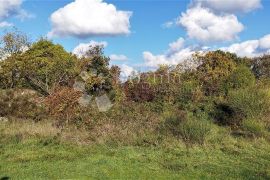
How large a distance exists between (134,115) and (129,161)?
23.4ft

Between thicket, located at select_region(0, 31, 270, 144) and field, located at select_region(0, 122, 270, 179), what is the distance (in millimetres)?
1161

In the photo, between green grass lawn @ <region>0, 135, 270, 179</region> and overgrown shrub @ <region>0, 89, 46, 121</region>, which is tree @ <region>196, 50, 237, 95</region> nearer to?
overgrown shrub @ <region>0, 89, 46, 121</region>

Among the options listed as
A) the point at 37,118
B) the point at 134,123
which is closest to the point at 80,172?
the point at 134,123

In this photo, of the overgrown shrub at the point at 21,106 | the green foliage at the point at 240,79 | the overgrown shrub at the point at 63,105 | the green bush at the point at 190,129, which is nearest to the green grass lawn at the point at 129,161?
the green bush at the point at 190,129

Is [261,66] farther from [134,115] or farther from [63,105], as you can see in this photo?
[63,105]

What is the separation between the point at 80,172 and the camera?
11922 millimetres

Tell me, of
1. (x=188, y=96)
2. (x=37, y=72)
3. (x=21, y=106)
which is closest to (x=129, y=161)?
(x=21, y=106)

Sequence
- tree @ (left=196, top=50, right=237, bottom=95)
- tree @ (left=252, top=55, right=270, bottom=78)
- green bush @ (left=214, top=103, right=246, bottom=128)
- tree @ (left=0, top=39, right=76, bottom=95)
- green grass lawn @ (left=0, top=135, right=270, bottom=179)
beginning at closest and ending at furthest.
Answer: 1. green grass lawn @ (left=0, top=135, right=270, bottom=179)
2. green bush @ (left=214, top=103, right=246, bottom=128)
3. tree @ (left=0, top=39, right=76, bottom=95)
4. tree @ (left=196, top=50, right=237, bottom=95)
5. tree @ (left=252, top=55, right=270, bottom=78)

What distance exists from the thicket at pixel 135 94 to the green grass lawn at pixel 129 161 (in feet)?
4.69

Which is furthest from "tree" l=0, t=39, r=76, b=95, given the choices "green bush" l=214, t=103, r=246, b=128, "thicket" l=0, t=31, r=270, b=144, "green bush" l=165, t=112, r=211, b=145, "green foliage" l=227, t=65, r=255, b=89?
"green bush" l=165, t=112, r=211, b=145

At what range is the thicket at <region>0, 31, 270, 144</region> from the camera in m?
17.4

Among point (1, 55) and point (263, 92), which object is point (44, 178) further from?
point (1, 55)

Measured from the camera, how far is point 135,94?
26297 mm

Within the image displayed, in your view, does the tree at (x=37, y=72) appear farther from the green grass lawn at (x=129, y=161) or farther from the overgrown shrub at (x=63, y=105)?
the green grass lawn at (x=129, y=161)
